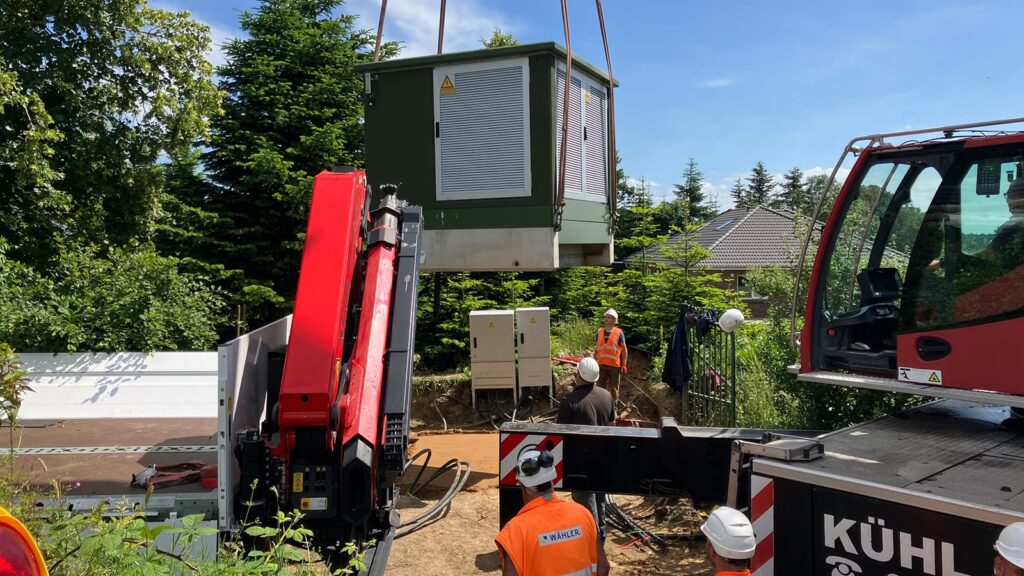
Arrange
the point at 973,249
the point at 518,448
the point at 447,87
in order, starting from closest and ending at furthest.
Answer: the point at 973,249, the point at 518,448, the point at 447,87

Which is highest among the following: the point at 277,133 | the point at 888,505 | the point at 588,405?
the point at 277,133

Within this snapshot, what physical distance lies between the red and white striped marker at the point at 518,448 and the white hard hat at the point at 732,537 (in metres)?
1.21

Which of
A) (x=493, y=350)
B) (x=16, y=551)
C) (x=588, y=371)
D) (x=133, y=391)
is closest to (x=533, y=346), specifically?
(x=493, y=350)

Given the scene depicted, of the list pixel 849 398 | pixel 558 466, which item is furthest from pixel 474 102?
pixel 558 466

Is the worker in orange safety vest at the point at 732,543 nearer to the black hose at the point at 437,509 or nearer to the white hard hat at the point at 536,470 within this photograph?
the white hard hat at the point at 536,470

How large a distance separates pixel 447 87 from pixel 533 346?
4958mm

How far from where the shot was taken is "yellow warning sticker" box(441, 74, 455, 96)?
9094 mm

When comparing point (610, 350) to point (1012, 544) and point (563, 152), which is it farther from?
point (1012, 544)

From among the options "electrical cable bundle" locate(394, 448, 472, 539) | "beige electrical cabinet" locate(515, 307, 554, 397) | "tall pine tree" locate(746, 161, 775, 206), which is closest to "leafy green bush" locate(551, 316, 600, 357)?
"beige electrical cabinet" locate(515, 307, 554, 397)

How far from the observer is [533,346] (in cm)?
1227

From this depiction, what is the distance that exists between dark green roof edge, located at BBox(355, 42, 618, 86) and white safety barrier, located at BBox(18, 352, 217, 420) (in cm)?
427

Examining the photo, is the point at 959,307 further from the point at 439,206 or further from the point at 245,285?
the point at 245,285

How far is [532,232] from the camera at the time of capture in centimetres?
889

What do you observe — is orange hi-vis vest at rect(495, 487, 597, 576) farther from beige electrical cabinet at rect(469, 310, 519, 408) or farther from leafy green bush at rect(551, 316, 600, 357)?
leafy green bush at rect(551, 316, 600, 357)
